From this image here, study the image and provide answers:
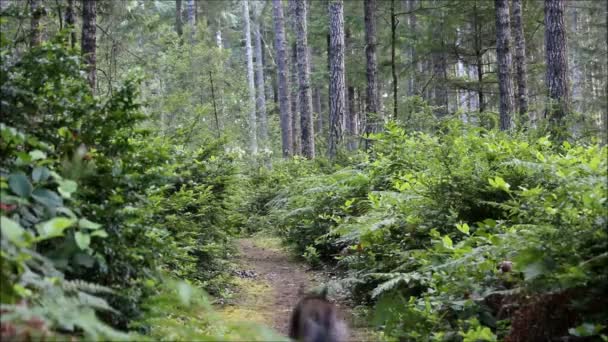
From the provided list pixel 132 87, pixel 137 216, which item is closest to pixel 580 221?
pixel 137 216

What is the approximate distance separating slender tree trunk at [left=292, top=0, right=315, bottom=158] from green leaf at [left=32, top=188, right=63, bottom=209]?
15241 mm

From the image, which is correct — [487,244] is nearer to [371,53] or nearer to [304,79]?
[371,53]

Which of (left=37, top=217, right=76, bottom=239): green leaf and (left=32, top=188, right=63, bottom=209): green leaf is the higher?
(left=32, top=188, right=63, bottom=209): green leaf

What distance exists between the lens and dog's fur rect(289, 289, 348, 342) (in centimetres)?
355

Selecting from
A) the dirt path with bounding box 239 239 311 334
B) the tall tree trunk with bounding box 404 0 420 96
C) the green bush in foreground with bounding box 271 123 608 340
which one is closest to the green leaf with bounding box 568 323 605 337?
the green bush in foreground with bounding box 271 123 608 340

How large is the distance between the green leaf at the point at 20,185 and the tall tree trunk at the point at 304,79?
50.1ft

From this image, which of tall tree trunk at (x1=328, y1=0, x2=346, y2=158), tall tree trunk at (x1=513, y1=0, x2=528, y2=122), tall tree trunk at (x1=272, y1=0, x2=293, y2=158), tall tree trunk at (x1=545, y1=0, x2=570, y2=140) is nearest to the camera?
tall tree trunk at (x1=545, y1=0, x2=570, y2=140)

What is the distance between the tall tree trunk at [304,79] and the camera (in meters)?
18.1

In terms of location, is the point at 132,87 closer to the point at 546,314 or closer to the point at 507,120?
the point at 546,314

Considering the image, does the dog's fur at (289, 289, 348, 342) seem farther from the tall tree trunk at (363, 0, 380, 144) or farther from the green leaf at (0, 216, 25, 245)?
the tall tree trunk at (363, 0, 380, 144)

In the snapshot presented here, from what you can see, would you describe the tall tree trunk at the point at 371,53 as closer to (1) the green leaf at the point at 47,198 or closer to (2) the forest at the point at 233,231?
(2) the forest at the point at 233,231

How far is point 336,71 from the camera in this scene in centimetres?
1508

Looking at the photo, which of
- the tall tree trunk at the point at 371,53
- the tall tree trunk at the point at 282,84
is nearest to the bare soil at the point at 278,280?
the tall tree trunk at the point at 371,53

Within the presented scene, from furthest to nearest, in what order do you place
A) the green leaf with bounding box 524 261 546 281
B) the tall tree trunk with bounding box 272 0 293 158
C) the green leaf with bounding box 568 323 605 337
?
1. the tall tree trunk with bounding box 272 0 293 158
2. the green leaf with bounding box 524 261 546 281
3. the green leaf with bounding box 568 323 605 337
